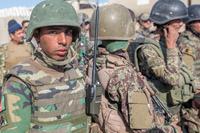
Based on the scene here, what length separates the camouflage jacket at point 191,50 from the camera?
425 cm

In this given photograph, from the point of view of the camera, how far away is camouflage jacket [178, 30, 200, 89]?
4.25 m

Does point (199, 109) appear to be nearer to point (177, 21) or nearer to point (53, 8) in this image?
point (177, 21)

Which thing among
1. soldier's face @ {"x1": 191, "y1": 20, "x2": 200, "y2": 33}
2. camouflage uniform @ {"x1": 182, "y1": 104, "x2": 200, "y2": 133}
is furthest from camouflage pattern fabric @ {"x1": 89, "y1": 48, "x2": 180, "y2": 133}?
soldier's face @ {"x1": 191, "y1": 20, "x2": 200, "y2": 33}

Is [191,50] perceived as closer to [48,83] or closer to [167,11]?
[167,11]

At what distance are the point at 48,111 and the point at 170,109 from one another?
192 centimetres

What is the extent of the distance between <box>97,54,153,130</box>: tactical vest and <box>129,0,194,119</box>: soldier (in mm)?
528

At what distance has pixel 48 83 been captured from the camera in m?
2.50

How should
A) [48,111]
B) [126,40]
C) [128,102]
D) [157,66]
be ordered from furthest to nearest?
[157,66]
[126,40]
[128,102]
[48,111]

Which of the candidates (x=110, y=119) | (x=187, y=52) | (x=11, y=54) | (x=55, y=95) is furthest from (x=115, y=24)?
(x=11, y=54)

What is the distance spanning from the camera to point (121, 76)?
129 inches

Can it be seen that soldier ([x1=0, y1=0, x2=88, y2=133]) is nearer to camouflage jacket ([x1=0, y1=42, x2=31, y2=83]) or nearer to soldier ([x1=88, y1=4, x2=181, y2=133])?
soldier ([x1=88, y1=4, x2=181, y2=133])

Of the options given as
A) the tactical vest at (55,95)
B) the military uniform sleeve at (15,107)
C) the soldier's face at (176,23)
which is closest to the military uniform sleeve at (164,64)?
the soldier's face at (176,23)

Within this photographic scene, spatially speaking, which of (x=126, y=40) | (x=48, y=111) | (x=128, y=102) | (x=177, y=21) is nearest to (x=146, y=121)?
(x=128, y=102)

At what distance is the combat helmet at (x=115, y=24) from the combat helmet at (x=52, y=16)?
2.98 ft
